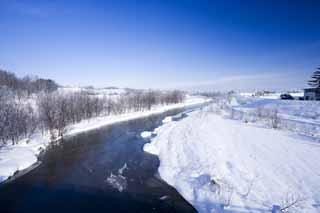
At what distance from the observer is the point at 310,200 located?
21.7 feet

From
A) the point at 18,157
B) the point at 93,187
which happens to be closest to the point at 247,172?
the point at 93,187

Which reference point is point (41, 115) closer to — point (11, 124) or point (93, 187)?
point (11, 124)

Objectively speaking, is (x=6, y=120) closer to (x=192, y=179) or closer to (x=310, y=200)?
(x=192, y=179)

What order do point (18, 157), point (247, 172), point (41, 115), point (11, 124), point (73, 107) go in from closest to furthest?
point (247, 172)
point (18, 157)
point (11, 124)
point (41, 115)
point (73, 107)

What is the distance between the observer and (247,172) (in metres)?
9.08

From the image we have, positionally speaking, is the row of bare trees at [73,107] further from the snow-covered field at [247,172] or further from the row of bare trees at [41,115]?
the snow-covered field at [247,172]

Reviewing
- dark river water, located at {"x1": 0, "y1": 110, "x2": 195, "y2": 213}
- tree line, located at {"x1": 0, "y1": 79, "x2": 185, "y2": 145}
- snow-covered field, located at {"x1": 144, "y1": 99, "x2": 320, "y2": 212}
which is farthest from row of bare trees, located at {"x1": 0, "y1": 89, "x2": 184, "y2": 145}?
snow-covered field, located at {"x1": 144, "y1": 99, "x2": 320, "y2": 212}

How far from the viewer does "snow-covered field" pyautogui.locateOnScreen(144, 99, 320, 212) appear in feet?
23.0

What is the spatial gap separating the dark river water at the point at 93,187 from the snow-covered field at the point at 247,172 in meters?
1.02

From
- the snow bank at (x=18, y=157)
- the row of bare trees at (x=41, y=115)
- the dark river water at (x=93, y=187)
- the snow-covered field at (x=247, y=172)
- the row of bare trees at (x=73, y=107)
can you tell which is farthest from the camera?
the row of bare trees at (x=73, y=107)

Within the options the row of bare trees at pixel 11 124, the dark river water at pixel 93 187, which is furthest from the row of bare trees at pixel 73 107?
the dark river water at pixel 93 187

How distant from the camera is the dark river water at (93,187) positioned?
7.82 meters

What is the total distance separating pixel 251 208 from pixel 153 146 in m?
10.9

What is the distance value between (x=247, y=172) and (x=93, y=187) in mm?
7865
